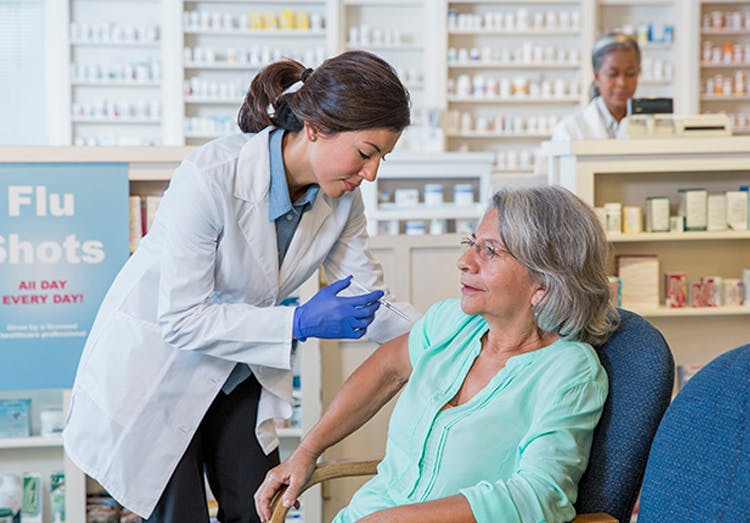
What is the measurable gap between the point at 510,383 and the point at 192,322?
0.59m

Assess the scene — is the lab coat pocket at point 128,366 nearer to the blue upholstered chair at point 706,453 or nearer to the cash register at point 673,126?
the blue upholstered chair at point 706,453

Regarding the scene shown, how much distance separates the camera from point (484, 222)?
1.59 m

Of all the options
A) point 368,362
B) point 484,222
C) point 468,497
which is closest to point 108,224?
point 368,362

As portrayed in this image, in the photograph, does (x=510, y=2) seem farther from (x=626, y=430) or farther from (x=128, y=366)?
(x=626, y=430)

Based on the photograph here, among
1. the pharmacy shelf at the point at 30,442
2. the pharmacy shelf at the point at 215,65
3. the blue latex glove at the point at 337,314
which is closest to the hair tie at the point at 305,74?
the blue latex glove at the point at 337,314

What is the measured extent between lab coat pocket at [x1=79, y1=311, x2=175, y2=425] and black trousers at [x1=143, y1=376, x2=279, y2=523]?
145 mm

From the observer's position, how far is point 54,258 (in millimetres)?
2654

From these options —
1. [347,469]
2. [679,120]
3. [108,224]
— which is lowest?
[347,469]

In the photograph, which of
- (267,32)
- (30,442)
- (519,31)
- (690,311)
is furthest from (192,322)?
(519,31)

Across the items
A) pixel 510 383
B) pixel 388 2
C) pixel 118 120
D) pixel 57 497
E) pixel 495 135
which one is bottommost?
pixel 57 497

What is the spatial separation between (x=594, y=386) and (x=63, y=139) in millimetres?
6591

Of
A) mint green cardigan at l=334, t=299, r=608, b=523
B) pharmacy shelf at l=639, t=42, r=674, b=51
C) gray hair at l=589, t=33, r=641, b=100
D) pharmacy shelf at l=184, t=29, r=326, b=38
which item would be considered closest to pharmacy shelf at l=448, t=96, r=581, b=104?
pharmacy shelf at l=639, t=42, r=674, b=51

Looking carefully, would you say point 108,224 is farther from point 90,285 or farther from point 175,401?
point 175,401

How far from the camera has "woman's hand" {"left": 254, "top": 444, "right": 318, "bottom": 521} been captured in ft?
5.58
